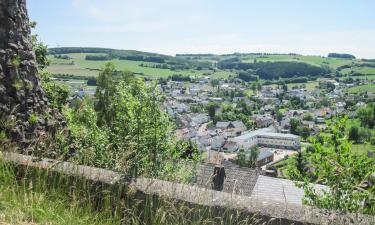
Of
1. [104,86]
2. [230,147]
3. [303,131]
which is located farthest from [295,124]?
[104,86]

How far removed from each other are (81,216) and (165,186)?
81 centimetres

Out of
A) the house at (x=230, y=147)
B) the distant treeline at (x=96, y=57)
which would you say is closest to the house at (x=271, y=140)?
the house at (x=230, y=147)

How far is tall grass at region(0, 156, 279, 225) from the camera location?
11.9 feet

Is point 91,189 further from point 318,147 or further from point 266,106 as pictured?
point 266,106

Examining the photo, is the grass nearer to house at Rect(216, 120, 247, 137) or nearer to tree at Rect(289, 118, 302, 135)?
house at Rect(216, 120, 247, 137)

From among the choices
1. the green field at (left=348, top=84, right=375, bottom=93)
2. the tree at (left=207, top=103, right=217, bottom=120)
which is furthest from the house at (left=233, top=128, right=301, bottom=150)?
the green field at (left=348, top=84, right=375, bottom=93)

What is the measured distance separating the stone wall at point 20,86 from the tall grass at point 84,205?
1095 millimetres

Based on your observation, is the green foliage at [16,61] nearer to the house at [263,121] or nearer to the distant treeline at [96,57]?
the house at [263,121]

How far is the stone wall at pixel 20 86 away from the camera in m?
5.36

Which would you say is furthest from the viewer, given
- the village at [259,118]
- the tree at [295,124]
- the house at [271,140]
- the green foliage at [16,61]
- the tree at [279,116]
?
the tree at [279,116]

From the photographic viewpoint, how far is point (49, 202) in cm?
395

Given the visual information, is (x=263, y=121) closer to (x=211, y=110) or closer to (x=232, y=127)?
(x=232, y=127)

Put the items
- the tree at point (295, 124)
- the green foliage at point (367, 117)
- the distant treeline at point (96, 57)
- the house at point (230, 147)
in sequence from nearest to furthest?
the house at point (230, 147) < the green foliage at point (367, 117) < the tree at point (295, 124) < the distant treeline at point (96, 57)

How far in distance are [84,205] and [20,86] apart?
2.43 metres
